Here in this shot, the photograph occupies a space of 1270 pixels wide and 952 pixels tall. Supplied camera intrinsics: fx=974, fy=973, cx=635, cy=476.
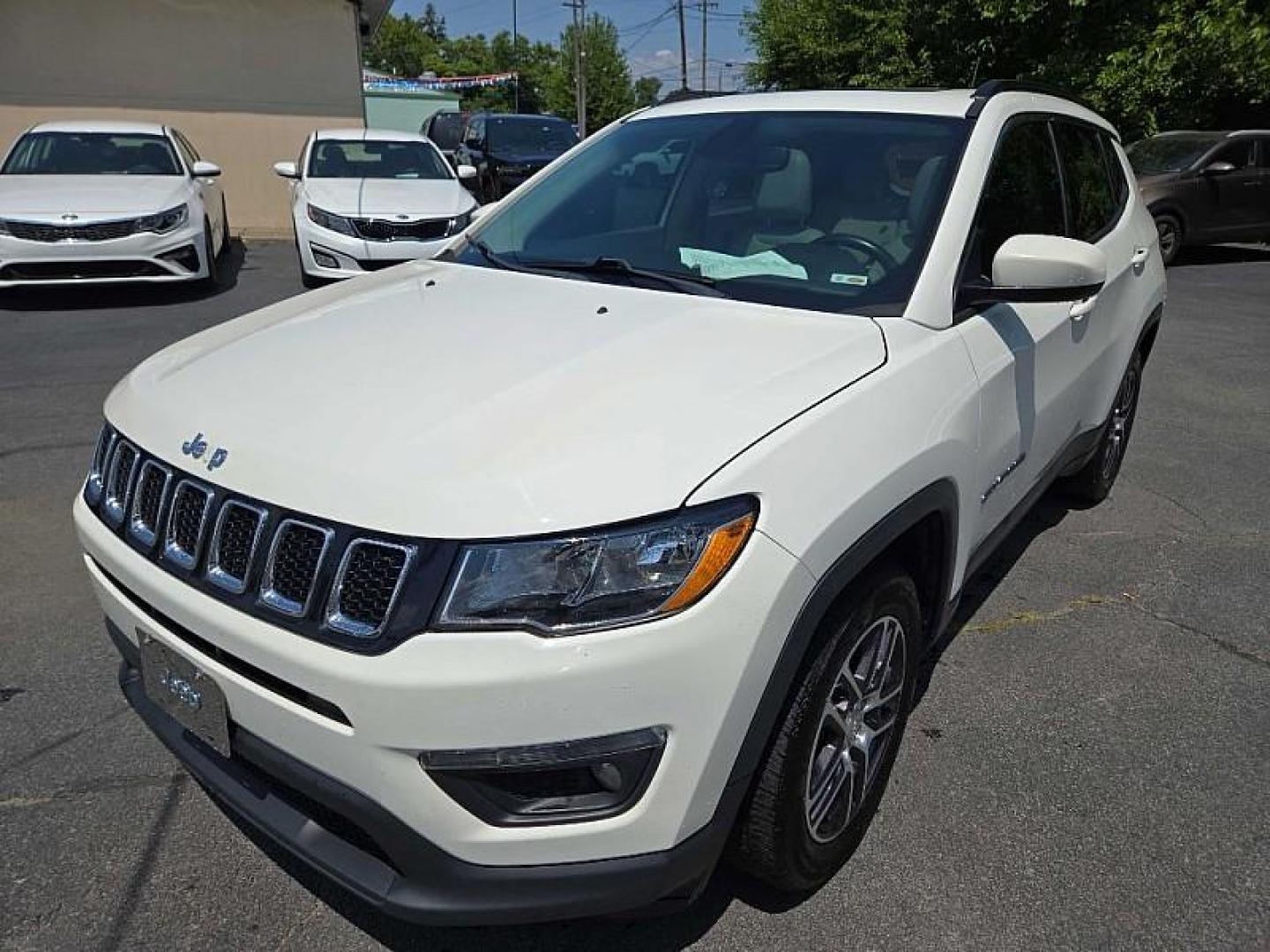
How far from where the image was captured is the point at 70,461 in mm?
4871

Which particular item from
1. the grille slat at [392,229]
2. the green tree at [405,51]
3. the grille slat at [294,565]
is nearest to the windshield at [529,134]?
the grille slat at [392,229]

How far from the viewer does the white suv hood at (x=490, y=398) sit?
1688 millimetres

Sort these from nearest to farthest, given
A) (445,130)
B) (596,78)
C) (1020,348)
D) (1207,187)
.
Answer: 1. (1020,348)
2. (1207,187)
3. (445,130)
4. (596,78)

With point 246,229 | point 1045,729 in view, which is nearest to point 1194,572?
point 1045,729

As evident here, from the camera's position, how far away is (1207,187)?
1196 cm

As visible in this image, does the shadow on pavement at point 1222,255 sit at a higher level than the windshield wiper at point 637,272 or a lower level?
lower

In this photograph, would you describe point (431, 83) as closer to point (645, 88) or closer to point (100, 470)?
point (645, 88)

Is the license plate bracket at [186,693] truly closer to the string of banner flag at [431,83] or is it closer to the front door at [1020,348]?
the front door at [1020,348]

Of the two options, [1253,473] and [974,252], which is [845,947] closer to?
[974,252]

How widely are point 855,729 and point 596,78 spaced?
2652 inches

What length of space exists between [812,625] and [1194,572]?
288 cm

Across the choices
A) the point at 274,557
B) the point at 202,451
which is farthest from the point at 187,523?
the point at 274,557

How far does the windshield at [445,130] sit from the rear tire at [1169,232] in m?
14.2

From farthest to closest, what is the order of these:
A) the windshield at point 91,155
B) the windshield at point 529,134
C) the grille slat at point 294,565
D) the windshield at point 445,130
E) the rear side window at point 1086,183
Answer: the windshield at point 445,130
the windshield at point 529,134
the windshield at point 91,155
the rear side window at point 1086,183
the grille slat at point 294,565
